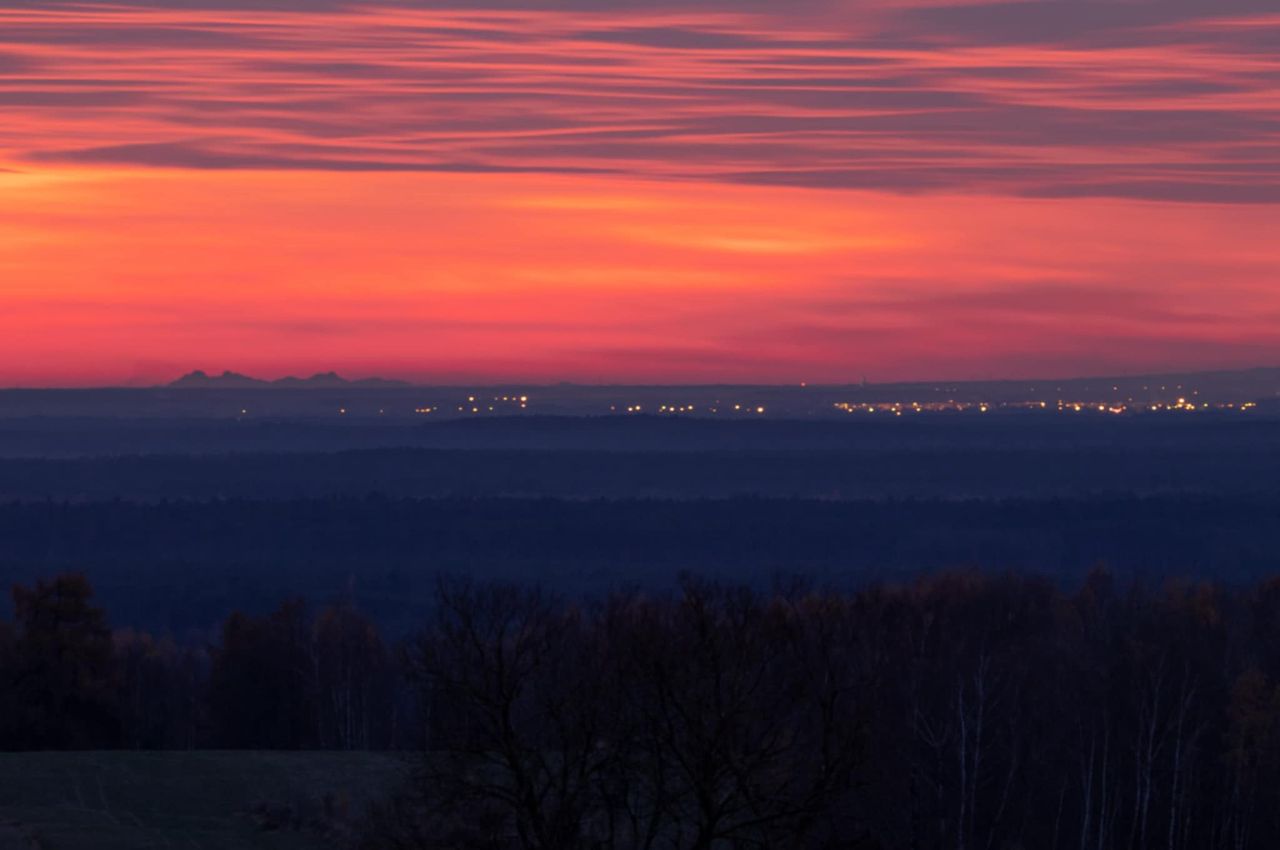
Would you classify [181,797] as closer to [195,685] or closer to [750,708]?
[750,708]

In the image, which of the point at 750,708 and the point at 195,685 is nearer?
the point at 750,708

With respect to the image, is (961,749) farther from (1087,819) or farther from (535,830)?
(535,830)

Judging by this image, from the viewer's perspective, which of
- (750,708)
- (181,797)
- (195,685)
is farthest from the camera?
(195,685)

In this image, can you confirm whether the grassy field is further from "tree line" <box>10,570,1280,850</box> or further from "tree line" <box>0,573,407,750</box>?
"tree line" <box>0,573,407,750</box>

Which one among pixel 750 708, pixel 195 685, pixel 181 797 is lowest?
pixel 195 685

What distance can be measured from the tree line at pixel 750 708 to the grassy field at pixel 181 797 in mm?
2499

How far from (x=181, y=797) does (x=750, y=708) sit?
29473mm

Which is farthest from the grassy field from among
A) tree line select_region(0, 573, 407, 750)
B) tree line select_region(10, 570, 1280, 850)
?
tree line select_region(0, 573, 407, 750)

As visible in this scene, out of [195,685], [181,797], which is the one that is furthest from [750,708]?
[195,685]

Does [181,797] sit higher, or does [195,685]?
[181,797]

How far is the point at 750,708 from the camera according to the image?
2145 cm

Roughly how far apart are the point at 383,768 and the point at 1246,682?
881 inches

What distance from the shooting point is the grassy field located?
43.0 metres

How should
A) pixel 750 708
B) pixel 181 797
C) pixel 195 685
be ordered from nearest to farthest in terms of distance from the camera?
A: pixel 750 708, pixel 181 797, pixel 195 685
